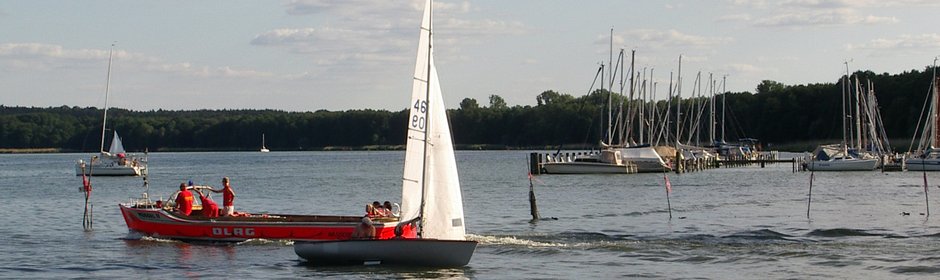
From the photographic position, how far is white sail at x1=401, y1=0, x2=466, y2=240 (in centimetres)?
2952

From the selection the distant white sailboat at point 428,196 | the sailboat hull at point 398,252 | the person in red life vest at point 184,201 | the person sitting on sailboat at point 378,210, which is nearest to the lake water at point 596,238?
the sailboat hull at point 398,252

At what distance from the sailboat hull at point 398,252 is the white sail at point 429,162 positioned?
22.5 inches

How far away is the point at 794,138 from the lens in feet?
600

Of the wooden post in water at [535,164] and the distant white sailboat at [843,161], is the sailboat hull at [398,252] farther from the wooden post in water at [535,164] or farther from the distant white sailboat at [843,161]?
the distant white sailboat at [843,161]

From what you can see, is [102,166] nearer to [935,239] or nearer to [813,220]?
[813,220]

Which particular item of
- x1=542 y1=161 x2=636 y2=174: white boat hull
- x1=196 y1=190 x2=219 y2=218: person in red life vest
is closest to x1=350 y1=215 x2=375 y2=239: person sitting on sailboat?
x1=196 y1=190 x2=219 y2=218: person in red life vest

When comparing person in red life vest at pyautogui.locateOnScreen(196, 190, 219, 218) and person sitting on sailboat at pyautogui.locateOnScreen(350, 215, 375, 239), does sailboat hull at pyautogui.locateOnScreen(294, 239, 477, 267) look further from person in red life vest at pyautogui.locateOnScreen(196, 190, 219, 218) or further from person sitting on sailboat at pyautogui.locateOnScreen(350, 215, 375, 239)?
person in red life vest at pyautogui.locateOnScreen(196, 190, 219, 218)

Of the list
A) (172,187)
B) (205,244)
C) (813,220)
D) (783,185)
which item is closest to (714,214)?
(813,220)

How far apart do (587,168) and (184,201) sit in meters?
53.8

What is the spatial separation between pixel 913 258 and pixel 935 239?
513 centimetres

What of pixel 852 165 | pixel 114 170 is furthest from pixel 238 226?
pixel 852 165

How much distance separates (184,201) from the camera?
125ft

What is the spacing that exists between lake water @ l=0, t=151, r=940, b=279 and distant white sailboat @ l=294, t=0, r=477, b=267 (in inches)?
20.2

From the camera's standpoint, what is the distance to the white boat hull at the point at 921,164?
90875 mm
